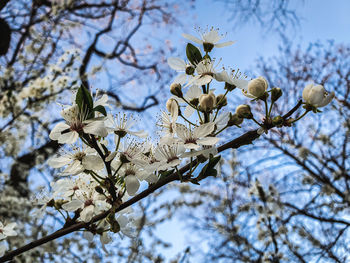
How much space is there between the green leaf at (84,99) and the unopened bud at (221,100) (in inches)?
12.0

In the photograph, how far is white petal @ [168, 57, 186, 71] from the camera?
865 millimetres

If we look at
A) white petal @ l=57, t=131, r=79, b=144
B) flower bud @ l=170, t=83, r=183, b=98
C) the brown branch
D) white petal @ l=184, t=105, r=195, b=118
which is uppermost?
flower bud @ l=170, t=83, r=183, b=98

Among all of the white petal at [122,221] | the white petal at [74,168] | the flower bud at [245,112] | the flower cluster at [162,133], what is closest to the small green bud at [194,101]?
the flower cluster at [162,133]

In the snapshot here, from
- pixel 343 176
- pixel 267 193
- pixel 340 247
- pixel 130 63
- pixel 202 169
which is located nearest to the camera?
pixel 202 169

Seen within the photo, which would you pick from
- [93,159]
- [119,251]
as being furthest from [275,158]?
[93,159]

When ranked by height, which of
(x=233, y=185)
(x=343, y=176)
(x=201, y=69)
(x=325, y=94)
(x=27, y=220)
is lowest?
(x=325, y=94)

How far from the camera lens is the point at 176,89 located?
0.81 metres

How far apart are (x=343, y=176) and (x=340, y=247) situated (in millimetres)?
1115

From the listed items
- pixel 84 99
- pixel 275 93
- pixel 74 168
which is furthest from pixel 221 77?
pixel 74 168

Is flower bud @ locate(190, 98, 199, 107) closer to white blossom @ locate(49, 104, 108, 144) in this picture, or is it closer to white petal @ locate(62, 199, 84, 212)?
white blossom @ locate(49, 104, 108, 144)

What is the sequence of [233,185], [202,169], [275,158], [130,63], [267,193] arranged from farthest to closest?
1. [130,63]
2. [275,158]
3. [233,185]
4. [267,193]
5. [202,169]

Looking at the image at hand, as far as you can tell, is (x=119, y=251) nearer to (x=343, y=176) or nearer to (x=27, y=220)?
(x=27, y=220)

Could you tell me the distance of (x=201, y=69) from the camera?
31.2 inches

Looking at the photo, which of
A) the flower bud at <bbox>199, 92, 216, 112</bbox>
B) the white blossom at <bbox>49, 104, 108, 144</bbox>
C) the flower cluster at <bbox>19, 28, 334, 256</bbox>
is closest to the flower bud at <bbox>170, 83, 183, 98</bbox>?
the flower cluster at <bbox>19, 28, 334, 256</bbox>
